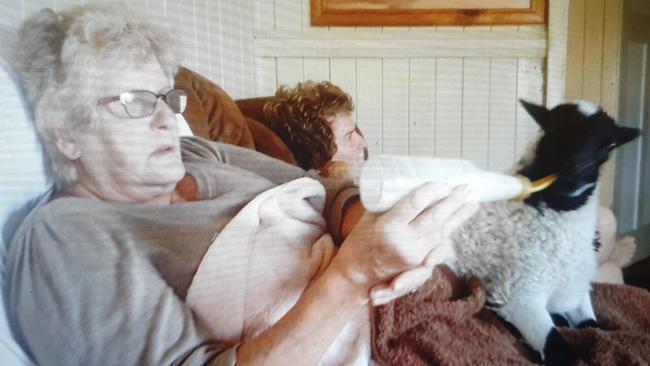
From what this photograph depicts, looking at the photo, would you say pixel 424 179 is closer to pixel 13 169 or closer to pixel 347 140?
pixel 347 140

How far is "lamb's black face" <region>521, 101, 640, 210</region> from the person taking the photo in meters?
0.42

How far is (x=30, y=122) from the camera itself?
1.27 feet

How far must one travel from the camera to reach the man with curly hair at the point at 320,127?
0.46 meters

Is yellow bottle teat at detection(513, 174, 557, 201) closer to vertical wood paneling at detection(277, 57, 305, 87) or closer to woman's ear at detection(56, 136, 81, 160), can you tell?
vertical wood paneling at detection(277, 57, 305, 87)

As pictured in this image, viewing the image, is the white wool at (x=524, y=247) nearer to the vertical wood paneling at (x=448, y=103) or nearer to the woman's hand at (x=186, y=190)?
the vertical wood paneling at (x=448, y=103)

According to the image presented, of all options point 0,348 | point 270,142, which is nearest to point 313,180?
point 270,142

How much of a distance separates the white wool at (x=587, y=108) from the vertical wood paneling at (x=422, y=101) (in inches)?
4.7

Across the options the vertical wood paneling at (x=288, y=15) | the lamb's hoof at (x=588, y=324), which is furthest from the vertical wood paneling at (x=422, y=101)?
the lamb's hoof at (x=588, y=324)

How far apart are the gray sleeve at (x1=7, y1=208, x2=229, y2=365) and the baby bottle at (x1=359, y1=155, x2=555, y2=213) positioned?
0.60 ft

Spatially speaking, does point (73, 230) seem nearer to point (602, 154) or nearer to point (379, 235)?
point (379, 235)

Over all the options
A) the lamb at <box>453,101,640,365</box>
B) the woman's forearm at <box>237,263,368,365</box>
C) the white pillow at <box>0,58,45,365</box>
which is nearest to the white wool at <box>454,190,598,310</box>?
the lamb at <box>453,101,640,365</box>

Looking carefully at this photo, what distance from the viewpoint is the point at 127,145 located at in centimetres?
40

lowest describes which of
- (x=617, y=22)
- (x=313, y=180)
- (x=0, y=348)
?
(x=0, y=348)

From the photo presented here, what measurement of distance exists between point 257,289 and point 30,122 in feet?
0.70
